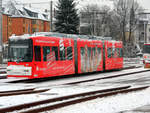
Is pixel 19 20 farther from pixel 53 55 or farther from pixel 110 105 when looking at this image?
pixel 110 105

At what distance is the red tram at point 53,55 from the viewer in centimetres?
1936

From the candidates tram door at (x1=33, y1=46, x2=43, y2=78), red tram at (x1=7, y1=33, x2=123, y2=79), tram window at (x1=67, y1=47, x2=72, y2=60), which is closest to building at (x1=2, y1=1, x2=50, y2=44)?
red tram at (x1=7, y1=33, x2=123, y2=79)

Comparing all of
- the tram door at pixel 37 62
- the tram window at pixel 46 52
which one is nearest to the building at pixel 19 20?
the tram window at pixel 46 52

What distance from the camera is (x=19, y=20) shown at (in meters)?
90.6

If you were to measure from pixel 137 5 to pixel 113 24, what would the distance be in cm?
1172

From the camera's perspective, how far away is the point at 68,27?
49.9 m

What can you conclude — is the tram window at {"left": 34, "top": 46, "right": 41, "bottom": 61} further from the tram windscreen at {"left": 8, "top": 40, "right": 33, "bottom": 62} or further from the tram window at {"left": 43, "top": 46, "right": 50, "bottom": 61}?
the tram window at {"left": 43, "top": 46, "right": 50, "bottom": 61}

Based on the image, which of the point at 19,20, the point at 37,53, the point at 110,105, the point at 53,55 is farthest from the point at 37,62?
the point at 19,20

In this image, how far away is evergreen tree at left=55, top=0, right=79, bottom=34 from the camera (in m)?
50.0

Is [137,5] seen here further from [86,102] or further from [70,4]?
[86,102]

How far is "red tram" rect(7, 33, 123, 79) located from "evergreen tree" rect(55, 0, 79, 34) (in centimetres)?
2254

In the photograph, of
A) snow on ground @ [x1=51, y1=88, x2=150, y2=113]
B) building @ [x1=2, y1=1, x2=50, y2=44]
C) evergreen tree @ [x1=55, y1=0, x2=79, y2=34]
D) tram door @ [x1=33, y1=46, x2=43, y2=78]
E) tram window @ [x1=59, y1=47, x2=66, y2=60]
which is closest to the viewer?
snow on ground @ [x1=51, y1=88, x2=150, y2=113]

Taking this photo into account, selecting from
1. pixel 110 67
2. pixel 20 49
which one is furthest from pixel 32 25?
pixel 20 49

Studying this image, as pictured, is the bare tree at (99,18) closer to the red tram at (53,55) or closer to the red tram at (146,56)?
the red tram at (146,56)
